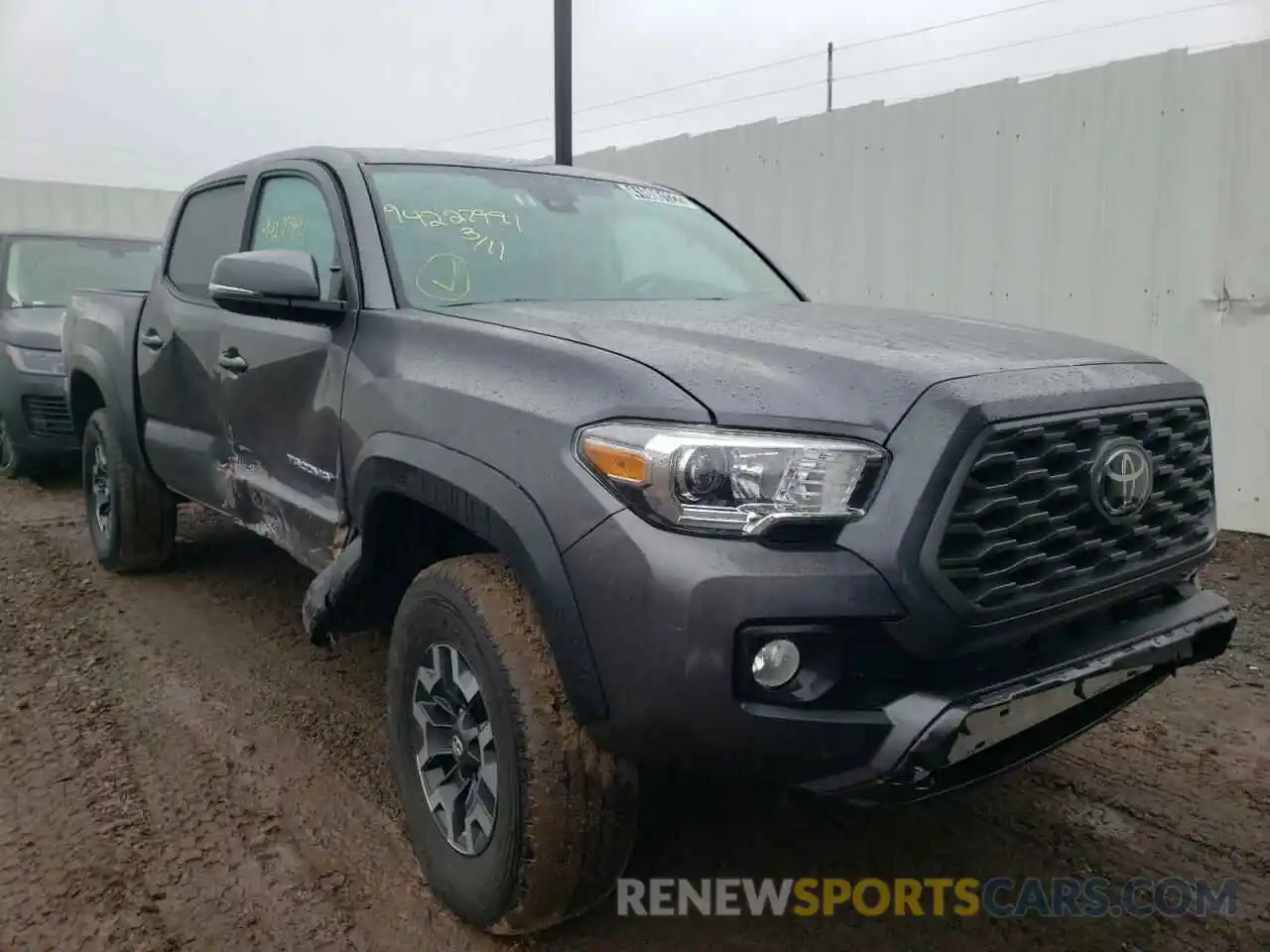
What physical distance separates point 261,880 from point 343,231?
182 cm

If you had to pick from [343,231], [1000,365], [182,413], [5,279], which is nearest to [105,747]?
[182,413]

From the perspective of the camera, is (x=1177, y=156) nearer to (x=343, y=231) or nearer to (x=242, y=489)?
(x=343, y=231)

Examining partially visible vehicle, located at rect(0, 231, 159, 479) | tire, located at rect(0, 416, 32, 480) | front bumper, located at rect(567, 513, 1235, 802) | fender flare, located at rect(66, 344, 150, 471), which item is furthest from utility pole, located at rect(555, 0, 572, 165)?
front bumper, located at rect(567, 513, 1235, 802)

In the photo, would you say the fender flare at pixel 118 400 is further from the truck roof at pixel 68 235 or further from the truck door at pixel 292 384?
the truck roof at pixel 68 235

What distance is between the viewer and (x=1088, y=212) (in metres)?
5.83

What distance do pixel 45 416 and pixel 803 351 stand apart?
21.6ft

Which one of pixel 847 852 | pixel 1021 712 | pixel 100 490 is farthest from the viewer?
pixel 100 490

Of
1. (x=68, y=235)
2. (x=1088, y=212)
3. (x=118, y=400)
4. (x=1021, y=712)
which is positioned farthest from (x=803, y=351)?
(x=68, y=235)

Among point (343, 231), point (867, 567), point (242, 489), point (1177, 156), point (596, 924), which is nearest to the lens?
point (867, 567)

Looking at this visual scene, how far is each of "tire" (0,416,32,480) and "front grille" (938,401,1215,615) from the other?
7.27 meters

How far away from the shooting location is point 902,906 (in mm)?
2492

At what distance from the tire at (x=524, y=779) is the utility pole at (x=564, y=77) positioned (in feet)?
19.3

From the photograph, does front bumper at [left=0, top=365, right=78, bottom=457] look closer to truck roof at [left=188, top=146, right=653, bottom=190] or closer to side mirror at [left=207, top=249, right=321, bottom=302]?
truck roof at [left=188, top=146, right=653, bottom=190]

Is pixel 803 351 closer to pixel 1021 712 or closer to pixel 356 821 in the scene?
pixel 1021 712
